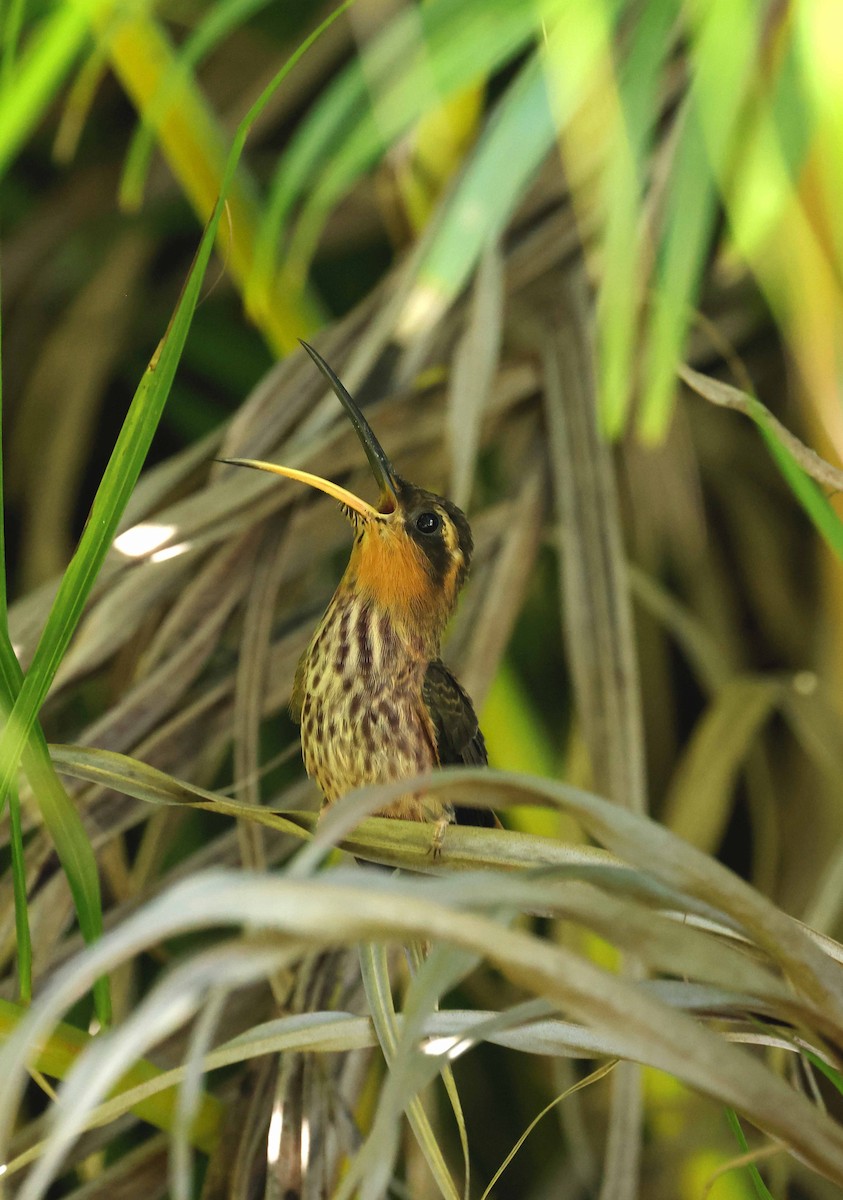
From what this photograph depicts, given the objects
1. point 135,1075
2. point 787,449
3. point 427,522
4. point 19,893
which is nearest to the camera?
point 19,893

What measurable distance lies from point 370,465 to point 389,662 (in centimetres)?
22

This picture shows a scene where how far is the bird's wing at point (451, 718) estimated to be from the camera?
1.34m

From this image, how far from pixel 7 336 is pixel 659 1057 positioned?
1904 mm

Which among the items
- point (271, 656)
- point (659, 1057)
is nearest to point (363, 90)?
point (271, 656)

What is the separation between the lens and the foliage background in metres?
1.21

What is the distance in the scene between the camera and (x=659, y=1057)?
64cm

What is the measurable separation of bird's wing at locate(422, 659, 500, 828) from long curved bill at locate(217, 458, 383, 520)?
0.62ft

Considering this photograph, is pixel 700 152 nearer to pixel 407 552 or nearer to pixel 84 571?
pixel 407 552

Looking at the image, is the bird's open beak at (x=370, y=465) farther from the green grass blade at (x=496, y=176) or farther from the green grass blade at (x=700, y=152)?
the green grass blade at (x=700, y=152)

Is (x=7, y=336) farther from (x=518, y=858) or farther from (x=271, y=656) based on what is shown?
(x=518, y=858)

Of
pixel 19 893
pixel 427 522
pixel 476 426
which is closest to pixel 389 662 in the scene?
pixel 427 522

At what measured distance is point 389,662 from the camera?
1.40m

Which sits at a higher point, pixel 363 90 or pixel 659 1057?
pixel 363 90

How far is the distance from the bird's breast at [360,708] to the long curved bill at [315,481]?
0.11m
